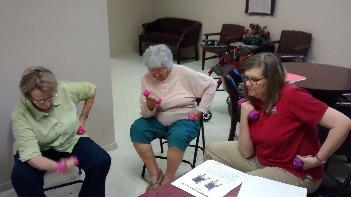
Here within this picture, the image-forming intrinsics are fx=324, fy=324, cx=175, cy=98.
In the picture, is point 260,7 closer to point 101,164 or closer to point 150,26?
point 150,26

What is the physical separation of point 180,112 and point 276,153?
838 millimetres

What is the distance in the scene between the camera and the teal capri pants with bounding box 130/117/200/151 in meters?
2.12

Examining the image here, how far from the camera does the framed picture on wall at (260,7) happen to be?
16.7 ft

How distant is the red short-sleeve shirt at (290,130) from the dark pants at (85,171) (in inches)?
35.4

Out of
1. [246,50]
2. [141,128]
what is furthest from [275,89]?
[246,50]

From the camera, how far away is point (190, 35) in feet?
20.3

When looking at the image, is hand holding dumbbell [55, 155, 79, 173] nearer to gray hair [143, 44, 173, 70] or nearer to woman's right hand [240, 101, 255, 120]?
gray hair [143, 44, 173, 70]

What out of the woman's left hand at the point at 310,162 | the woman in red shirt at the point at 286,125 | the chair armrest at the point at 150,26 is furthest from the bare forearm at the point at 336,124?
the chair armrest at the point at 150,26

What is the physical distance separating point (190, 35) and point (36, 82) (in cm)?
477

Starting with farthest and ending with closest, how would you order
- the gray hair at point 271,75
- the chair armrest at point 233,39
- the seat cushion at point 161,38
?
the seat cushion at point 161,38 → the chair armrest at point 233,39 → the gray hair at point 271,75

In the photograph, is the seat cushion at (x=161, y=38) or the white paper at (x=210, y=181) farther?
the seat cushion at (x=161, y=38)

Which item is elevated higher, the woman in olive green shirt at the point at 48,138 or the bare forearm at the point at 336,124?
the bare forearm at the point at 336,124

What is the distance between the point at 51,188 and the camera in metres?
2.17

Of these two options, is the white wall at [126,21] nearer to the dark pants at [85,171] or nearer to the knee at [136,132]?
the knee at [136,132]
